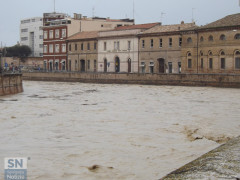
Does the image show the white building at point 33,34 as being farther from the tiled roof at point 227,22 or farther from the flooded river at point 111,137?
the flooded river at point 111,137

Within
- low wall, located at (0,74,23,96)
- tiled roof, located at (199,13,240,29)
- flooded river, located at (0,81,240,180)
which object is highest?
tiled roof, located at (199,13,240,29)

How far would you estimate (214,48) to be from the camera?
51.1 m

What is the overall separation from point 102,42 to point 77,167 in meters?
58.8

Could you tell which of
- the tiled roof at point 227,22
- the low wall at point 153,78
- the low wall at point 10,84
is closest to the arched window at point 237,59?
the tiled roof at point 227,22

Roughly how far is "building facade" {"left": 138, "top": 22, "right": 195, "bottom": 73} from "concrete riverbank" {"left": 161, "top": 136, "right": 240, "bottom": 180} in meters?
47.8

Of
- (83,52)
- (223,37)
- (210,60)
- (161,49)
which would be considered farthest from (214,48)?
(83,52)

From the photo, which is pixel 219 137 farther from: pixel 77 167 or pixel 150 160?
pixel 77 167

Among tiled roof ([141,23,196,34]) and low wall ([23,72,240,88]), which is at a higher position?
tiled roof ([141,23,196,34])

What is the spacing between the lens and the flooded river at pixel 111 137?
1180 cm

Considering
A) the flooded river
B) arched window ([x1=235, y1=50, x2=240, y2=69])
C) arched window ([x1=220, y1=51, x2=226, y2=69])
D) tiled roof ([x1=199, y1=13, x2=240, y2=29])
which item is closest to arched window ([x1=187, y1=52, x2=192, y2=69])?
tiled roof ([x1=199, y1=13, x2=240, y2=29])

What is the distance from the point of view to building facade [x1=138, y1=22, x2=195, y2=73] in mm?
57312

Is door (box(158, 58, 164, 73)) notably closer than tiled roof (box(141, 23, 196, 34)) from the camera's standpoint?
No

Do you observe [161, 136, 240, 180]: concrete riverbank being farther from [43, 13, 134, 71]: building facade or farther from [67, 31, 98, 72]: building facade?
[43, 13, 134, 71]: building facade

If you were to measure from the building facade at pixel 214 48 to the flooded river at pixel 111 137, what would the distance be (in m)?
22.0
